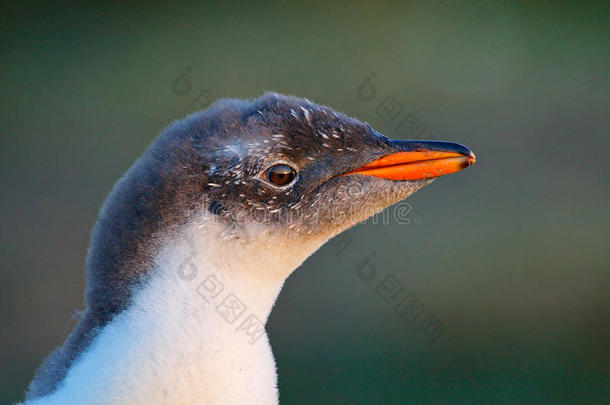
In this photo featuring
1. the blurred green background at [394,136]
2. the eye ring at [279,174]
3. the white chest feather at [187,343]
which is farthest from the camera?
the blurred green background at [394,136]

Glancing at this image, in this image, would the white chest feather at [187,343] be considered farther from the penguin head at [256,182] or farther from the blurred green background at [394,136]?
the blurred green background at [394,136]

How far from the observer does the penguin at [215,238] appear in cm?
Result: 169

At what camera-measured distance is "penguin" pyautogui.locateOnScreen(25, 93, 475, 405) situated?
1.69 m

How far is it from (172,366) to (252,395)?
0.72 ft

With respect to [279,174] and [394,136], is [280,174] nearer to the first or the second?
[279,174]

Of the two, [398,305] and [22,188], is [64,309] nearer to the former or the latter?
[22,188]

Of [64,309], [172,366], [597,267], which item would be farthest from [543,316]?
[172,366]

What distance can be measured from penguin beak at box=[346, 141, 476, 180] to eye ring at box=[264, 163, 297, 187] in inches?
7.6

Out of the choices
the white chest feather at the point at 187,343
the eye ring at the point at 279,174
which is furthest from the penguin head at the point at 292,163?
the white chest feather at the point at 187,343

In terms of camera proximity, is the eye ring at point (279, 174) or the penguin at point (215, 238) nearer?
the penguin at point (215, 238)

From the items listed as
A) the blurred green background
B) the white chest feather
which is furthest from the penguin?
the blurred green background

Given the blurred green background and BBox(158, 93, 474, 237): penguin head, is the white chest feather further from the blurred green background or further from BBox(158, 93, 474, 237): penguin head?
the blurred green background

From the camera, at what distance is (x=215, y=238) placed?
6.01 ft

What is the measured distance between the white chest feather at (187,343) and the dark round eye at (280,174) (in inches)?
→ 7.6
